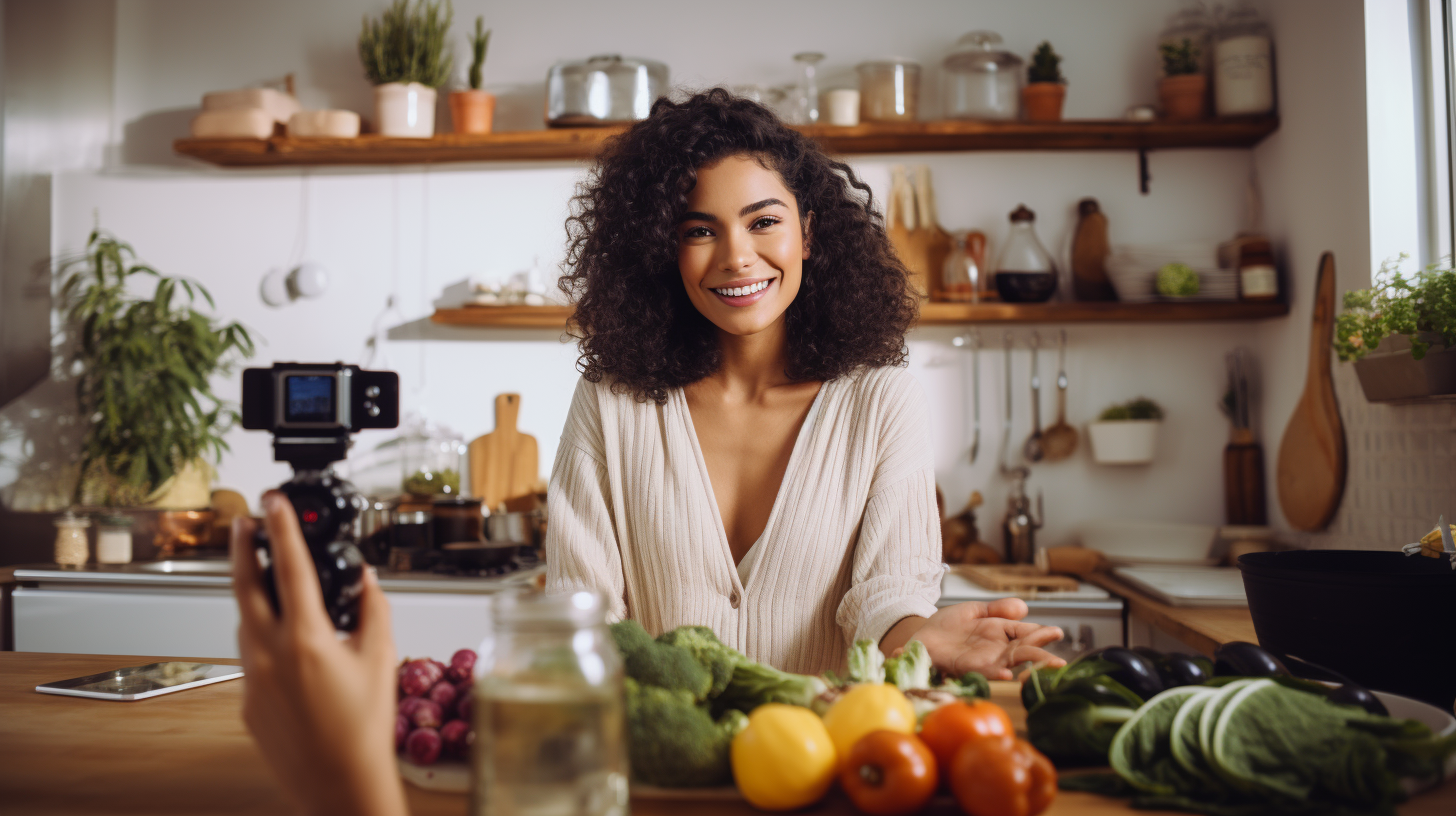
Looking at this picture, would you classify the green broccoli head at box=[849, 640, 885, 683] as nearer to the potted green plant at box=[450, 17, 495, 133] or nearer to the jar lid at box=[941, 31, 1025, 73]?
the jar lid at box=[941, 31, 1025, 73]

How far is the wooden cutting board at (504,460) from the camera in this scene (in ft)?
10.3

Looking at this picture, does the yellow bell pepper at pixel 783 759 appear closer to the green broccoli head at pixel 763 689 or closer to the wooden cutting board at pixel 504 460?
the green broccoli head at pixel 763 689

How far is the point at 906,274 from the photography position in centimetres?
186

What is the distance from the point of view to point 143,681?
1162 millimetres

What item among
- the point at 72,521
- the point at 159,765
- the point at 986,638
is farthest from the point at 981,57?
the point at 72,521

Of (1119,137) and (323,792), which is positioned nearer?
(323,792)

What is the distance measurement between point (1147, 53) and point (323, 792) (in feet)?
10.4

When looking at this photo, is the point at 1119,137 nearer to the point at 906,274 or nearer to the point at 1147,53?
the point at 1147,53

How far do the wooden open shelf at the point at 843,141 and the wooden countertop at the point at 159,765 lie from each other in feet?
6.67

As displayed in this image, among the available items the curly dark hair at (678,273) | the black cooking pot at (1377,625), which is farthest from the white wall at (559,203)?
the black cooking pot at (1377,625)

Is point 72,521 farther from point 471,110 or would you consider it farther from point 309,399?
point 309,399

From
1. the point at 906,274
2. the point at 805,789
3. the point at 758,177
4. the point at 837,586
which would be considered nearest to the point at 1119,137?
the point at 906,274

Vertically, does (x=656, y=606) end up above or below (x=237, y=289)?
below

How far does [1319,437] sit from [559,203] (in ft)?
7.53
